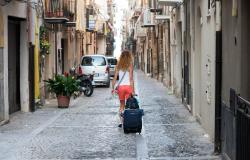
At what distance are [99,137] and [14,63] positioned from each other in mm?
6366

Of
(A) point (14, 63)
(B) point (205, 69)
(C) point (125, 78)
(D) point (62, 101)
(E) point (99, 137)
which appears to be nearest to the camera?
(E) point (99, 137)

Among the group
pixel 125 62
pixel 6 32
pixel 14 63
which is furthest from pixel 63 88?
pixel 125 62

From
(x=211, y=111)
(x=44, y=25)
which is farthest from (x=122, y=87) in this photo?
(x=44, y=25)

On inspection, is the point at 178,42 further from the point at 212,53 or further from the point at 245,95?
the point at 245,95

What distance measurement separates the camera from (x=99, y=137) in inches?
491

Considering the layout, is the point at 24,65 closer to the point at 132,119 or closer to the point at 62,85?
the point at 62,85

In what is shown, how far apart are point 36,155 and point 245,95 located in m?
4.05

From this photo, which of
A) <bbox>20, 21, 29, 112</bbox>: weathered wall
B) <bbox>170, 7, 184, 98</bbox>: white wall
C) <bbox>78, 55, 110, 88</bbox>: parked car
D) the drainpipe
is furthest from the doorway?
<bbox>78, 55, 110, 88</bbox>: parked car

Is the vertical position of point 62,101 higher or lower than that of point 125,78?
lower

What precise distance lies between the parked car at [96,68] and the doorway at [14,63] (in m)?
11.2

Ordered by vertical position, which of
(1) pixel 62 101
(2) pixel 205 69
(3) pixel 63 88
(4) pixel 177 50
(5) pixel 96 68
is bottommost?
(1) pixel 62 101

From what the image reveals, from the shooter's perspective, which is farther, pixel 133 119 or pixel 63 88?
pixel 63 88

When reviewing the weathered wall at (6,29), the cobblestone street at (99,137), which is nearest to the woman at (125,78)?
the cobblestone street at (99,137)

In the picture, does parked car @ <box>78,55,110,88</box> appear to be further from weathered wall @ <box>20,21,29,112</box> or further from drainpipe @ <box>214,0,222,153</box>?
drainpipe @ <box>214,0,222,153</box>
